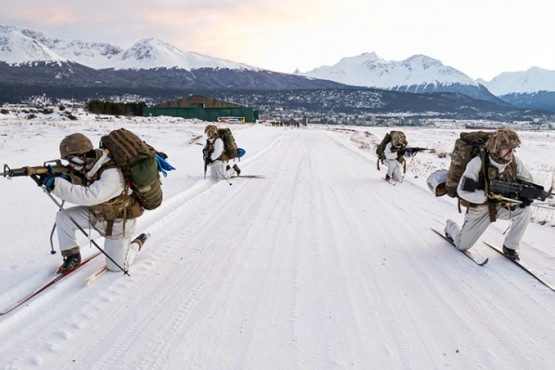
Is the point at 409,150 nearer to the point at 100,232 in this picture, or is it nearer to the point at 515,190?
the point at 515,190

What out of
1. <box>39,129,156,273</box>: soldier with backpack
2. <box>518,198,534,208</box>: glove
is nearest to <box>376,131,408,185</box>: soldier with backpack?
<box>518,198,534,208</box>: glove

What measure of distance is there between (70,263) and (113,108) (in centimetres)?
6773

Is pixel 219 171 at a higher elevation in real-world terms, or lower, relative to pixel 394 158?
lower

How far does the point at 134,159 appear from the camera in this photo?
4285 millimetres

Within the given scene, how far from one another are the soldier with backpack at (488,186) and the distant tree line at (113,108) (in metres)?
63.9

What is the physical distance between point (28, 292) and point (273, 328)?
266 cm

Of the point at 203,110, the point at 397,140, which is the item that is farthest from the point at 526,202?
the point at 203,110

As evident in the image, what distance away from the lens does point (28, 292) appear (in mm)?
4094

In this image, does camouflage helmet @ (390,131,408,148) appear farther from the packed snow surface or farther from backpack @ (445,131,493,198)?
backpack @ (445,131,493,198)

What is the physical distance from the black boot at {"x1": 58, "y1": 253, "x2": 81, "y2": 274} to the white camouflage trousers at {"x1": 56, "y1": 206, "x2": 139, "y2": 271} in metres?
0.12

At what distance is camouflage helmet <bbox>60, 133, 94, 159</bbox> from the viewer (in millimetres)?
4023

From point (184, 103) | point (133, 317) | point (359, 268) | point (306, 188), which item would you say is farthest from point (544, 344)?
point (184, 103)

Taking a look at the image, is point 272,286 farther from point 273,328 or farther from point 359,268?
point 359,268

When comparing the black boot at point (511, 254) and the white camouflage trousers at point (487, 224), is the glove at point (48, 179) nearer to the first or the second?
the white camouflage trousers at point (487, 224)
